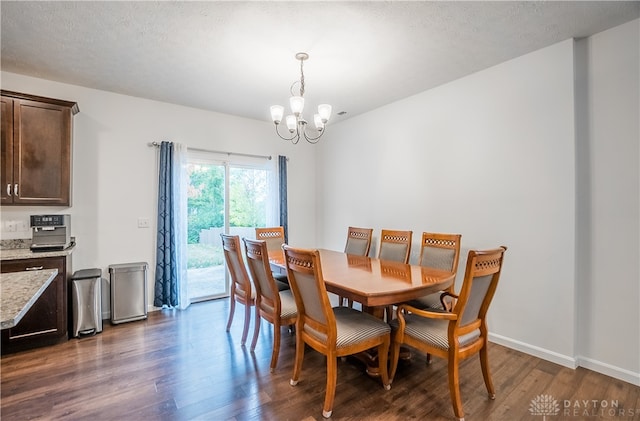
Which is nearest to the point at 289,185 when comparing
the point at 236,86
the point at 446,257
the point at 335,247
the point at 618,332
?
the point at 335,247

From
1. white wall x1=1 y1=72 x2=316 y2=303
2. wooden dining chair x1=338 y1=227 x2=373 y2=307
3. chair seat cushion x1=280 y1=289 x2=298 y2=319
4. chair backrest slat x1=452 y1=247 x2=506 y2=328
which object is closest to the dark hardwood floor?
chair seat cushion x1=280 y1=289 x2=298 y2=319

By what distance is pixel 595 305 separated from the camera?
8.07 feet

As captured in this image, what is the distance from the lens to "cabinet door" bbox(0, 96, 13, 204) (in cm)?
287

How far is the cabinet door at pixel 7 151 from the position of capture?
2869mm

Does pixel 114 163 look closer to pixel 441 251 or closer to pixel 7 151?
pixel 7 151

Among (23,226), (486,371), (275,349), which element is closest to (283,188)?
(275,349)

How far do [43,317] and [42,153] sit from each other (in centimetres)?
163

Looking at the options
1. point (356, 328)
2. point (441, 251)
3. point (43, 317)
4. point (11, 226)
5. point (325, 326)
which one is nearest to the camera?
point (325, 326)

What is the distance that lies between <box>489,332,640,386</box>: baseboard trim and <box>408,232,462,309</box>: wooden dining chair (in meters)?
0.91

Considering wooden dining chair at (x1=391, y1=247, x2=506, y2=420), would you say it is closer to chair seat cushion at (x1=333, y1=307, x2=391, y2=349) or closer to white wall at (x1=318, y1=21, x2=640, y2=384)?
chair seat cushion at (x1=333, y1=307, x2=391, y2=349)

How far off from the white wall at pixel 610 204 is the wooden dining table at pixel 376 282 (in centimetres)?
125

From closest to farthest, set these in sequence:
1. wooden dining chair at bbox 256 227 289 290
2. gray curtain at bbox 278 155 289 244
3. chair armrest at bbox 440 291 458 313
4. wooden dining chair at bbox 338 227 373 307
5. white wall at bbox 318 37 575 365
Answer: chair armrest at bbox 440 291 458 313
white wall at bbox 318 37 575 365
wooden dining chair at bbox 338 227 373 307
wooden dining chair at bbox 256 227 289 290
gray curtain at bbox 278 155 289 244

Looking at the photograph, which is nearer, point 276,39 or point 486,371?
point 486,371

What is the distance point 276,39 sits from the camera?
97.1 inches
